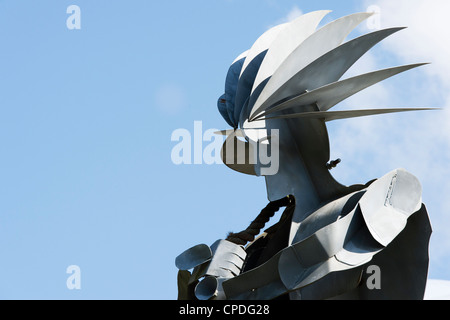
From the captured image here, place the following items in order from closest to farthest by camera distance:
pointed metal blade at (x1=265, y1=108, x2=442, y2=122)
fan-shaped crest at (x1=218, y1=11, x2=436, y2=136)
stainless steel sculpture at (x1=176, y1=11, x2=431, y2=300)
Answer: stainless steel sculpture at (x1=176, y1=11, x2=431, y2=300)
pointed metal blade at (x1=265, y1=108, x2=442, y2=122)
fan-shaped crest at (x1=218, y1=11, x2=436, y2=136)

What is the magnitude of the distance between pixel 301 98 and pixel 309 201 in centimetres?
170

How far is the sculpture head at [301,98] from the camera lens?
14.7m

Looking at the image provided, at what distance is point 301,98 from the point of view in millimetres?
14672

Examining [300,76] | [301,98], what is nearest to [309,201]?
[301,98]

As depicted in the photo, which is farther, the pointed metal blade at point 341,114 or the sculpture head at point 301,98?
the sculpture head at point 301,98

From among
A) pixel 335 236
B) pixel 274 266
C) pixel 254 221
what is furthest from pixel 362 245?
pixel 254 221

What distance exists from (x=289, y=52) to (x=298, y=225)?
3180 millimetres

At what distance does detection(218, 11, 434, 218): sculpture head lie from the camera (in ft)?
48.1

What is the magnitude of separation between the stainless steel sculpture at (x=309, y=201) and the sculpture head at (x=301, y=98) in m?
0.02

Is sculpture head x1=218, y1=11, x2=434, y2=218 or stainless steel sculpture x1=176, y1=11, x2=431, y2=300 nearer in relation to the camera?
stainless steel sculpture x1=176, y1=11, x2=431, y2=300

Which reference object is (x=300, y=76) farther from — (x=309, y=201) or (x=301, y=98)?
(x=309, y=201)

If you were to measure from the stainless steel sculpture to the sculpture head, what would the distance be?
0.02 metres

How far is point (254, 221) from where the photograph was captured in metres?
15.4
